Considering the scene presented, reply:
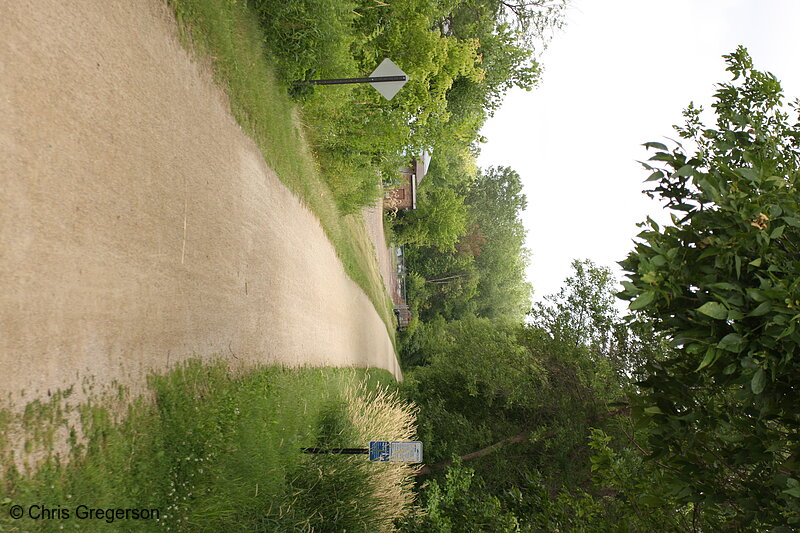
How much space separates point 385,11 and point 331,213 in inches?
206

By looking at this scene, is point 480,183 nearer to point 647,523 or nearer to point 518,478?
point 518,478

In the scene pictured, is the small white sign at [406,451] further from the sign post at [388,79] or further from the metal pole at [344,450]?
the sign post at [388,79]

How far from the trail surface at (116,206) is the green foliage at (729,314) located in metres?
4.42

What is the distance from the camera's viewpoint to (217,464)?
6.88m

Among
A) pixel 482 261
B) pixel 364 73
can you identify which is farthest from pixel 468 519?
pixel 482 261

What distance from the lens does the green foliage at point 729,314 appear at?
377 centimetres

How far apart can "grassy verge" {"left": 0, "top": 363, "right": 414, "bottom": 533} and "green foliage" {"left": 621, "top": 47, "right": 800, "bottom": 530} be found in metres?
4.55

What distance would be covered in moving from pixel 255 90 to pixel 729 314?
8.73 metres

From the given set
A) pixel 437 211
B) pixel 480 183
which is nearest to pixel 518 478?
pixel 437 211

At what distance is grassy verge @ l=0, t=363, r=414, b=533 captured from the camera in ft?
15.5

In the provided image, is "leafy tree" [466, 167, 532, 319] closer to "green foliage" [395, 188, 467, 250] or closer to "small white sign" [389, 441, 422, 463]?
"green foliage" [395, 188, 467, 250]

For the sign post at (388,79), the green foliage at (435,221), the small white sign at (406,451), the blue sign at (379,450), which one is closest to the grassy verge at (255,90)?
the sign post at (388,79)

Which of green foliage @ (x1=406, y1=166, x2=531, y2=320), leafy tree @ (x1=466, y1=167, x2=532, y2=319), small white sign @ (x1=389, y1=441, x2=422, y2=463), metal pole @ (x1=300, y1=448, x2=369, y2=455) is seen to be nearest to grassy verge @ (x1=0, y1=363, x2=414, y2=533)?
metal pole @ (x1=300, y1=448, x2=369, y2=455)

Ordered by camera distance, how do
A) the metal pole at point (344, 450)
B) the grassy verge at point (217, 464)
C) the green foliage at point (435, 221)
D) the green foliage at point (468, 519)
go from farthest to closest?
the green foliage at point (435, 221) < the metal pole at point (344, 450) < the green foliage at point (468, 519) < the grassy verge at point (217, 464)
